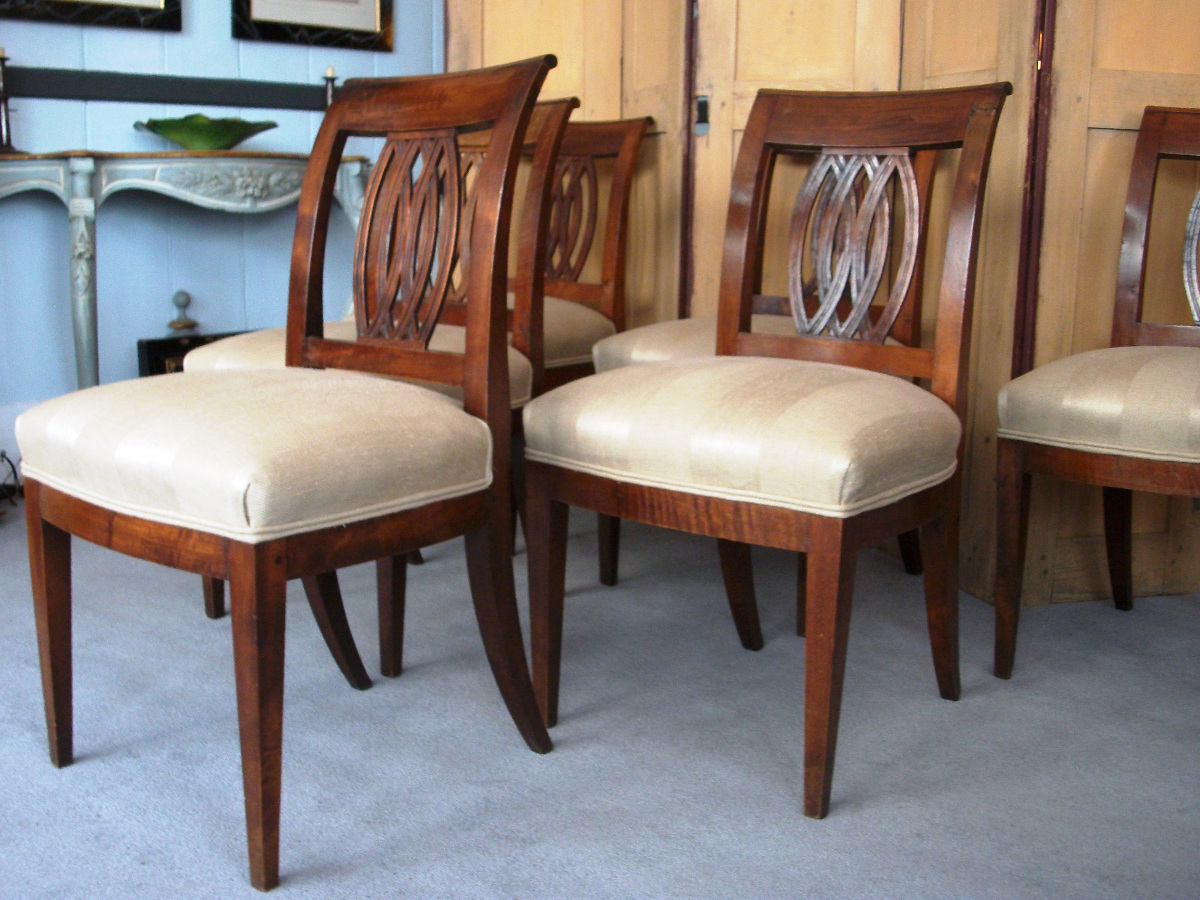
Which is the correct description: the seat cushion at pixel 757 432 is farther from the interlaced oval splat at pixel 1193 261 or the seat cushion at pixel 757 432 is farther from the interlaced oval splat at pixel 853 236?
the interlaced oval splat at pixel 1193 261

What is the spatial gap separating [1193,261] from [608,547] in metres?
1.14

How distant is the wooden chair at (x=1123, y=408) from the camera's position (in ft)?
5.16

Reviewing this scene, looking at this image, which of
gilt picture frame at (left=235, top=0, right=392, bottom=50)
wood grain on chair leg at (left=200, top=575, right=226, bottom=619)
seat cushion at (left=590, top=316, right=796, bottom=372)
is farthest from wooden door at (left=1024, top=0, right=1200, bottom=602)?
gilt picture frame at (left=235, top=0, right=392, bottom=50)

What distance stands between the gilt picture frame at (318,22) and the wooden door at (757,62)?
145 centimetres

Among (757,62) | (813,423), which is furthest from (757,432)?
(757,62)

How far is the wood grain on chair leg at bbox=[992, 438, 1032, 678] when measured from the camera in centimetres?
177

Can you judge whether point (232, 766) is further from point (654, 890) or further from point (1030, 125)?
point (1030, 125)

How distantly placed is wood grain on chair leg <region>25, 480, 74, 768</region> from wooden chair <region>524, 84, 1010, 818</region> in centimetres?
60

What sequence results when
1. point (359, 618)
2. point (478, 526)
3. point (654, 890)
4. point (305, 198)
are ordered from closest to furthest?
point (654, 890) < point (478, 526) < point (305, 198) < point (359, 618)

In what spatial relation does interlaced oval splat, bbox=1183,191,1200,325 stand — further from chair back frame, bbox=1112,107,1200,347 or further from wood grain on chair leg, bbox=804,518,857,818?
wood grain on chair leg, bbox=804,518,857,818

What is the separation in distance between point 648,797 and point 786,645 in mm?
583

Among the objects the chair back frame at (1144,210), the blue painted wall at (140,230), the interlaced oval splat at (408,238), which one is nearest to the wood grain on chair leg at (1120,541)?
the chair back frame at (1144,210)

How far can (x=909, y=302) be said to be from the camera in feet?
6.59

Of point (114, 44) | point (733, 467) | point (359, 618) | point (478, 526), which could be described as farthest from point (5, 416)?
point (733, 467)
